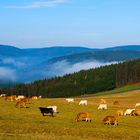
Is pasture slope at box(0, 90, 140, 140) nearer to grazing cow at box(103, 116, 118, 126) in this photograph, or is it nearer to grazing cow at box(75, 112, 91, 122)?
grazing cow at box(103, 116, 118, 126)

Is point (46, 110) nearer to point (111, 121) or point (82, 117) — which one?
point (82, 117)

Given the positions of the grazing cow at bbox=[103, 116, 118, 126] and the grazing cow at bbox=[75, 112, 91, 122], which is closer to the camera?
the grazing cow at bbox=[103, 116, 118, 126]

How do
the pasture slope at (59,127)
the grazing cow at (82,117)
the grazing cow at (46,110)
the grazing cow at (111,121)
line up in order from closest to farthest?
the pasture slope at (59,127)
the grazing cow at (111,121)
the grazing cow at (82,117)
the grazing cow at (46,110)

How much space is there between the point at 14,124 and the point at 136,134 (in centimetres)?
1077

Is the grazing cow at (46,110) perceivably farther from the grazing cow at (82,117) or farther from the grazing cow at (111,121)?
the grazing cow at (111,121)

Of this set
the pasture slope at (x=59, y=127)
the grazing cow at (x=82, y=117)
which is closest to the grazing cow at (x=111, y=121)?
the pasture slope at (x=59, y=127)

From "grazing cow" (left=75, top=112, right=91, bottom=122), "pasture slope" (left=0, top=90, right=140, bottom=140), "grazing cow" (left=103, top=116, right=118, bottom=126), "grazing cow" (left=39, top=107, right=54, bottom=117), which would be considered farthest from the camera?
"grazing cow" (left=39, top=107, right=54, bottom=117)

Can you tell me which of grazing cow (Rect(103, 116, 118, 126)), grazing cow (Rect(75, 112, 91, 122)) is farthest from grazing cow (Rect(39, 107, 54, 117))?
grazing cow (Rect(103, 116, 118, 126))

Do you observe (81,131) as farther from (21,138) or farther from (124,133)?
(21,138)

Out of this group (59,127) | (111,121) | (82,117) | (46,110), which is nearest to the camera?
(59,127)

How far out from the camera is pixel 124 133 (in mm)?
38125

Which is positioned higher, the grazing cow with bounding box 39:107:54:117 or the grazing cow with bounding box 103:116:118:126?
the grazing cow with bounding box 39:107:54:117

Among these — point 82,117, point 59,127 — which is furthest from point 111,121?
point 59,127

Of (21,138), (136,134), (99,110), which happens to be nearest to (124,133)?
(136,134)
